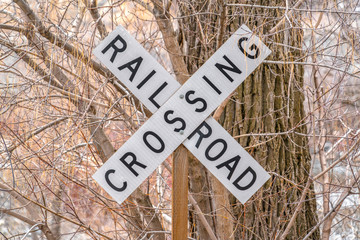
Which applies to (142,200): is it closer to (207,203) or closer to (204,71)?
(207,203)

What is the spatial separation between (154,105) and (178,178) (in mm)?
352

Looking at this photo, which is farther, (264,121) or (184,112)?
(264,121)

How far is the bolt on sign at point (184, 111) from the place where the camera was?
1760 mm

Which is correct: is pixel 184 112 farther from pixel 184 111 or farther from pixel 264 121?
pixel 264 121

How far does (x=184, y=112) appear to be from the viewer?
1.77m

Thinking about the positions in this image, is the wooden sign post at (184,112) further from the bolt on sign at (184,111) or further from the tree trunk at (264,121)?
the tree trunk at (264,121)

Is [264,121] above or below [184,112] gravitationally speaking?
above

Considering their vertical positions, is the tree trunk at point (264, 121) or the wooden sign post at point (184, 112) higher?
the tree trunk at point (264, 121)

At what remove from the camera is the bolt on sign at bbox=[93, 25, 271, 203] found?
1760mm

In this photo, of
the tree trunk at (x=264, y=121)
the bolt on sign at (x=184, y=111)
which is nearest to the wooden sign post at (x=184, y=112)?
the bolt on sign at (x=184, y=111)

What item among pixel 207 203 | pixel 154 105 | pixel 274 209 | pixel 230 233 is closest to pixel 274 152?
pixel 274 209

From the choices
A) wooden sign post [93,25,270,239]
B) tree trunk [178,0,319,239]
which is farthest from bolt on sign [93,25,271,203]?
tree trunk [178,0,319,239]

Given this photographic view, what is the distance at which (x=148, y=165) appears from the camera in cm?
175

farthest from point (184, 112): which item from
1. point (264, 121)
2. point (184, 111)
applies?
point (264, 121)
